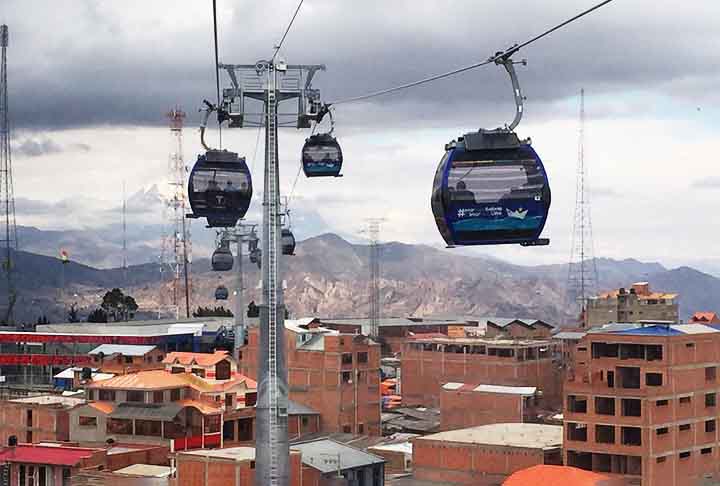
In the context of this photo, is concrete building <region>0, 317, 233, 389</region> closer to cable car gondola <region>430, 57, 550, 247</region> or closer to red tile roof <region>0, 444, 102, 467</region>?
red tile roof <region>0, 444, 102, 467</region>

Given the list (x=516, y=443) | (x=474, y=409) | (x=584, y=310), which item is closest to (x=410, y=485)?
(x=516, y=443)

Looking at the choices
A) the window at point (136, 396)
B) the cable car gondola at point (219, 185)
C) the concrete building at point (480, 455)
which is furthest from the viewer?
the window at point (136, 396)

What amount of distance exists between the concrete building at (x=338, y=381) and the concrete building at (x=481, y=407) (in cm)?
408

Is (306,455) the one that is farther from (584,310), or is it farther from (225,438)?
(584,310)

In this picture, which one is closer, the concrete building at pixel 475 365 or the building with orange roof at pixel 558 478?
the building with orange roof at pixel 558 478

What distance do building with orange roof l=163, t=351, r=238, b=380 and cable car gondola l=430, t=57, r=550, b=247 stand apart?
158 ft

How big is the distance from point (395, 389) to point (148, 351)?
923 inches

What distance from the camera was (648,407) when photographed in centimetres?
4991

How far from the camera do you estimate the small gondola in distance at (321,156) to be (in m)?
36.4

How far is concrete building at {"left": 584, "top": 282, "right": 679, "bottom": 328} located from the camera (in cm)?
10106

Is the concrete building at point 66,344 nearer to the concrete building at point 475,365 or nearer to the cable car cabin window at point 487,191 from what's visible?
the concrete building at point 475,365

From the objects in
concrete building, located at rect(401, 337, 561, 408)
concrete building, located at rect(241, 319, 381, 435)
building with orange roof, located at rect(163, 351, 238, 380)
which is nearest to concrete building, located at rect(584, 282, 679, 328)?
concrete building, located at rect(401, 337, 561, 408)

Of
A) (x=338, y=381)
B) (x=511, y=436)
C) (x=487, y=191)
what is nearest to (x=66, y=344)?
(x=338, y=381)

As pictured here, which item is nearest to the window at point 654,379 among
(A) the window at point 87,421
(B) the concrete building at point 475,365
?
(A) the window at point 87,421
